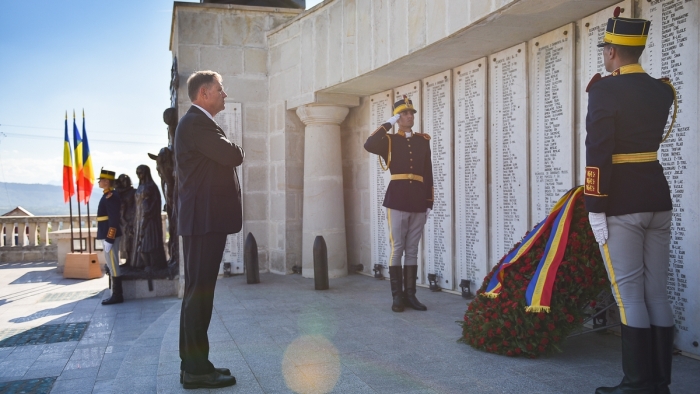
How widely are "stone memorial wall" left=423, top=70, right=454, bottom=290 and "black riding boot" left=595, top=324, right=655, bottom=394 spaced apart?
3.88 m

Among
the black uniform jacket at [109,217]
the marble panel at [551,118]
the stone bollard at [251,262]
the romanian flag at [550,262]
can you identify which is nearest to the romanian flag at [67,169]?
the black uniform jacket at [109,217]

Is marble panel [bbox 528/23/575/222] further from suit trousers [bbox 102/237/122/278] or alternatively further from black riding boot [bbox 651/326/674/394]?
suit trousers [bbox 102/237/122/278]

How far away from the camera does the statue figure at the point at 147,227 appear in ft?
31.4

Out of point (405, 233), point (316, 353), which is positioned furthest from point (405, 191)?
point (316, 353)

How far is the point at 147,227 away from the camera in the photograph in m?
9.56

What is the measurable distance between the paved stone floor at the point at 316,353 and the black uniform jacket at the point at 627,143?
1.18 m

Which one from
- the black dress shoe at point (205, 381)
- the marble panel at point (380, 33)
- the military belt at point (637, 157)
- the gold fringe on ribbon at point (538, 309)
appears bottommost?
the black dress shoe at point (205, 381)

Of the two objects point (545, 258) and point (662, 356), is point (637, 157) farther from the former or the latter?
point (545, 258)

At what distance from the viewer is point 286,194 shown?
368 inches

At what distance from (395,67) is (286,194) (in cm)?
315

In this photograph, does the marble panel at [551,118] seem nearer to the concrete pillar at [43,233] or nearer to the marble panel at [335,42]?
the marble panel at [335,42]

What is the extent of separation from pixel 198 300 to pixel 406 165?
306 cm

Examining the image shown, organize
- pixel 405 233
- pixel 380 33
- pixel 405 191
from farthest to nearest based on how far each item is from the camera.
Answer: pixel 380 33 < pixel 405 233 < pixel 405 191

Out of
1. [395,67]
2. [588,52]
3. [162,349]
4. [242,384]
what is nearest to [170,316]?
[162,349]
